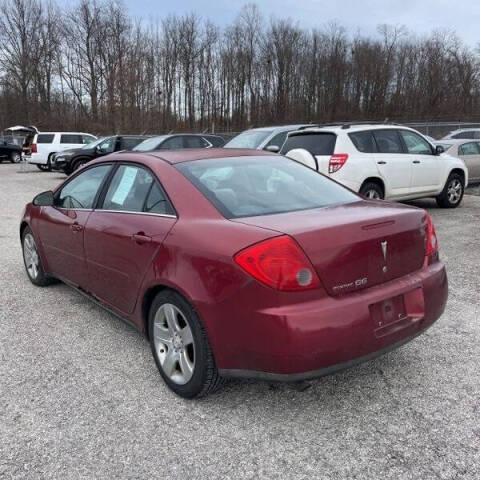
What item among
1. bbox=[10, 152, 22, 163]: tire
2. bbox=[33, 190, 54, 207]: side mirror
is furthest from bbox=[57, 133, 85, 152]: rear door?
bbox=[33, 190, 54, 207]: side mirror

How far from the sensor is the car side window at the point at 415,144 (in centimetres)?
935

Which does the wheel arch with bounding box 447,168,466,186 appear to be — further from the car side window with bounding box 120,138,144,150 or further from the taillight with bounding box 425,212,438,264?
the car side window with bounding box 120,138,144,150

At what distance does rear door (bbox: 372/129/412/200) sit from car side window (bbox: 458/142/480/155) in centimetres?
486

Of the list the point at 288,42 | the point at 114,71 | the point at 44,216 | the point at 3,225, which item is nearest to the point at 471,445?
the point at 44,216

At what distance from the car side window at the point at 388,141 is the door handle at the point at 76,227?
627 centimetres

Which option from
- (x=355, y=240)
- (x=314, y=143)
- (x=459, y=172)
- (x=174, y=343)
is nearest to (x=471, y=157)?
(x=459, y=172)

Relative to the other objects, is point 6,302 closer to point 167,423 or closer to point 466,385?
point 167,423

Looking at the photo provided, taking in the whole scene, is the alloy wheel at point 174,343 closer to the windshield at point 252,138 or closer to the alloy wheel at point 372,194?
the alloy wheel at point 372,194

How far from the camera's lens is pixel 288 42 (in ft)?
203

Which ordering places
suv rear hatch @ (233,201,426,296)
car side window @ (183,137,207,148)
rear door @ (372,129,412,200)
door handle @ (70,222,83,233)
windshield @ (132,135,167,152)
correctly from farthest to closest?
car side window @ (183,137,207,148) → windshield @ (132,135,167,152) → rear door @ (372,129,412,200) → door handle @ (70,222,83,233) → suv rear hatch @ (233,201,426,296)

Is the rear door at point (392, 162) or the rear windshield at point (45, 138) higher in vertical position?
the rear windshield at point (45, 138)

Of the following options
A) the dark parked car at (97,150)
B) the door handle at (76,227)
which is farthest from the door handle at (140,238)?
the dark parked car at (97,150)

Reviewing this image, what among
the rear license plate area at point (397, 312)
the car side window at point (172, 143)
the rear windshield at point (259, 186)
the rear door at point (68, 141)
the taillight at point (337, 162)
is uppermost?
the rear door at point (68, 141)

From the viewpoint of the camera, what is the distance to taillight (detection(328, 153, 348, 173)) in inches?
327
